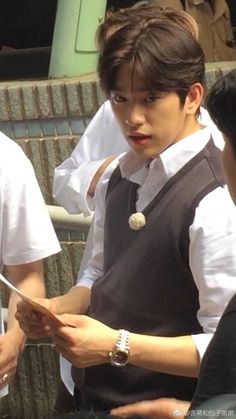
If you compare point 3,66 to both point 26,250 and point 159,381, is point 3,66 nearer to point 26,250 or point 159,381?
point 26,250

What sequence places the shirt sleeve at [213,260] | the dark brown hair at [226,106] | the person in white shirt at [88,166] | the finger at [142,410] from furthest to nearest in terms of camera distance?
the person in white shirt at [88,166] → the shirt sleeve at [213,260] → the finger at [142,410] → the dark brown hair at [226,106]

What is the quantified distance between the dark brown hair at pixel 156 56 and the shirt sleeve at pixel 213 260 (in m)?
0.31

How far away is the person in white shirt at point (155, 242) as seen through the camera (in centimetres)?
204

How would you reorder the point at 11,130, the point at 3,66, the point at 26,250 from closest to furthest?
the point at 26,250 → the point at 11,130 → the point at 3,66

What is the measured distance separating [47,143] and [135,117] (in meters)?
2.31

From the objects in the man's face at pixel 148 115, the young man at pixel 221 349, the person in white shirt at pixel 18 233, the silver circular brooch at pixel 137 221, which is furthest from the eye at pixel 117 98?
the young man at pixel 221 349

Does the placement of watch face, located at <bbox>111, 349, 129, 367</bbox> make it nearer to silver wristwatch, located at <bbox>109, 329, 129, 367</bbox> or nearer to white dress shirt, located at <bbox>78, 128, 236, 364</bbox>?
silver wristwatch, located at <bbox>109, 329, 129, 367</bbox>

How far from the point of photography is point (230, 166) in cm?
166

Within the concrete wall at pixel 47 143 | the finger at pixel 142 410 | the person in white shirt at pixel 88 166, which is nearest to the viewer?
the finger at pixel 142 410

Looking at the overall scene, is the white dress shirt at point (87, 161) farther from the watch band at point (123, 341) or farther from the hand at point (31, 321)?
the watch band at point (123, 341)

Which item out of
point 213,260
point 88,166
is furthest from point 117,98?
point 88,166

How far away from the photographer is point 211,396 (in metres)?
1.48

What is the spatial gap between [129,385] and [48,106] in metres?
2.44

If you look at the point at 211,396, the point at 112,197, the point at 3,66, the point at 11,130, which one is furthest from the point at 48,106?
the point at 211,396
